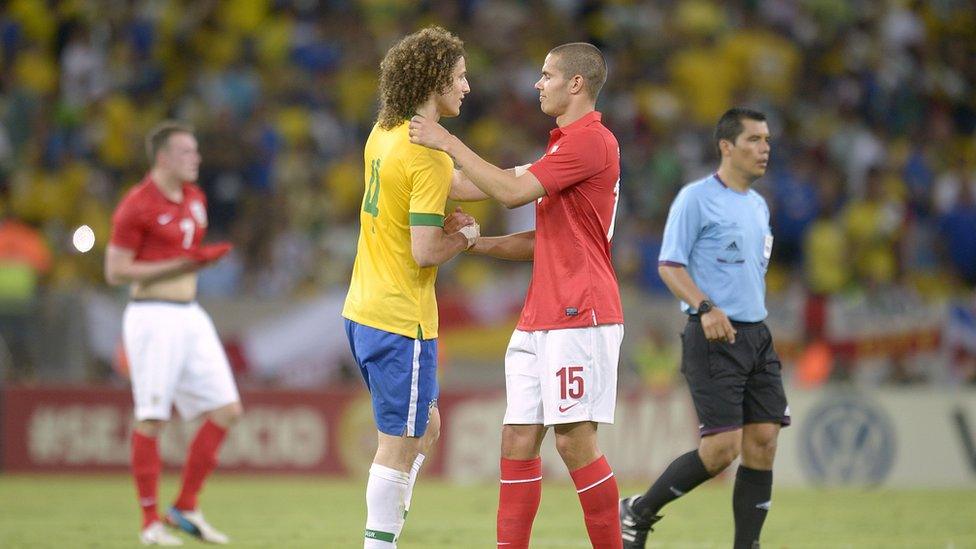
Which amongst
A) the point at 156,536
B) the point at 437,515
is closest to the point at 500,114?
the point at 437,515

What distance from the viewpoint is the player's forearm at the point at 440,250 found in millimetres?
6660

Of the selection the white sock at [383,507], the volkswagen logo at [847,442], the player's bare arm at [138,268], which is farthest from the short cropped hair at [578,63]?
the volkswagen logo at [847,442]

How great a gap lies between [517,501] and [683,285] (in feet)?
6.10

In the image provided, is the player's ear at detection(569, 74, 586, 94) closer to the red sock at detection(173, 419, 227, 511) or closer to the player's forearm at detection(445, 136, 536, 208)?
the player's forearm at detection(445, 136, 536, 208)

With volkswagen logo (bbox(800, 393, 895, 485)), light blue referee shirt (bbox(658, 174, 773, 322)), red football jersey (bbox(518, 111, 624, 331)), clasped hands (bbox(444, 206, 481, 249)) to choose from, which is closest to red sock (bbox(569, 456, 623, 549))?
red football jersey (bbox(518, 111, 624, 331))

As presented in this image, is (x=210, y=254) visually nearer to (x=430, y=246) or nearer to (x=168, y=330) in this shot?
(x=168, y=330)

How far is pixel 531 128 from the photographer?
1883 cm

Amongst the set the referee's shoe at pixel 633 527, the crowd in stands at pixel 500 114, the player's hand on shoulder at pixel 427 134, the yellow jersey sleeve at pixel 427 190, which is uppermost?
the crowd in stands at pixel 500 114

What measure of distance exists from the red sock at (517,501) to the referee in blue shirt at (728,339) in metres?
1.48

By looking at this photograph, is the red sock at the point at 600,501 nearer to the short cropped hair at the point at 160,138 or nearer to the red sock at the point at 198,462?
the red sock at the point at 198,462

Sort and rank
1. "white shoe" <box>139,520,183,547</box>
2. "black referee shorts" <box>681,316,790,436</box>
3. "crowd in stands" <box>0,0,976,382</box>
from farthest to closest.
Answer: "crowd in stands" <box>0,0,976,382</box>
"white shoe" <box>139,520,183,547</box>
"black referee shorts" <box>681,316,790,436</box>

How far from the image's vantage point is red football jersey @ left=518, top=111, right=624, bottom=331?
6.86 meters

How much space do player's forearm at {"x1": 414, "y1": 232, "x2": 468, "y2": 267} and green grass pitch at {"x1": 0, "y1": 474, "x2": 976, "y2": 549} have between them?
121 inches

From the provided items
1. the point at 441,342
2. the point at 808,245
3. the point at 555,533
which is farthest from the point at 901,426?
the point at 555,533
